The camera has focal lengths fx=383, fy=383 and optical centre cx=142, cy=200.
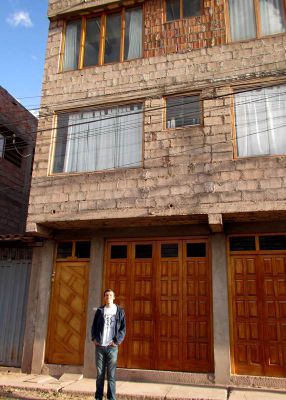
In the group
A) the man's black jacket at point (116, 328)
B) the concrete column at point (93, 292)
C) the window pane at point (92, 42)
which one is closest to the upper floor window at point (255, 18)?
the window pane at point (92, 42)

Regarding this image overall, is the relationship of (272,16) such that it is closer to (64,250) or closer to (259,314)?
(259,314)

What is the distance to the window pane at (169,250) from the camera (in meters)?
8.55

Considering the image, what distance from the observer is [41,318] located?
8883 mm

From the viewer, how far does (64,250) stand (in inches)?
369

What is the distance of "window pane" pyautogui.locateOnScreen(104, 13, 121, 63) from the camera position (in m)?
9.77

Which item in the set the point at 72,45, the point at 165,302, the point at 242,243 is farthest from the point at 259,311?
the point at 72,45

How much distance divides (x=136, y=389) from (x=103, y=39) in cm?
827

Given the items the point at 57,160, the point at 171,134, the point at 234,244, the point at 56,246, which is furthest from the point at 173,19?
the point at 56,246

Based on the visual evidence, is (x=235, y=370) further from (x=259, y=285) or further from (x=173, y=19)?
(x=173, y=19)

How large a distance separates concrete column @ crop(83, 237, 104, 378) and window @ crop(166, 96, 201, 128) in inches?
127

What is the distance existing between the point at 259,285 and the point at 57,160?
5.48 m

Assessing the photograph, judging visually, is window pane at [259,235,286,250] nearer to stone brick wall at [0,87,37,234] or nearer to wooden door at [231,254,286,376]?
wooden door at [231,254,286,376]

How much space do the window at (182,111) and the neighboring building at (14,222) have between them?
445 cm

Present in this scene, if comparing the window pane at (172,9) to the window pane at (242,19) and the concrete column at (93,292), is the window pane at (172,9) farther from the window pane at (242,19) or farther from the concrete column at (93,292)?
the concrete column at (93,292)
